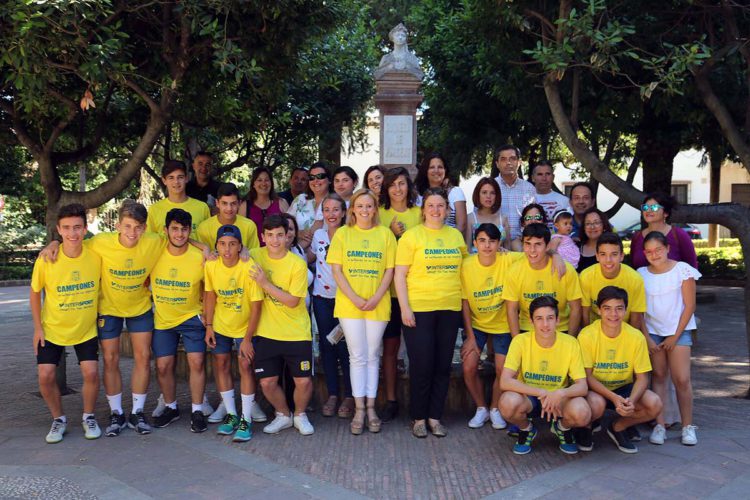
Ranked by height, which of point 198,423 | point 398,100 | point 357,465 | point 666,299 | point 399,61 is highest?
Answer: point 399,61

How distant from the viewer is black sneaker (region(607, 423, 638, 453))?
15.8 feet

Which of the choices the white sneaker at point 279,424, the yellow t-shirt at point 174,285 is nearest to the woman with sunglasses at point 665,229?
the white sneaker at point 279,424

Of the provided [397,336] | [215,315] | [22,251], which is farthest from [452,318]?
[22,251]

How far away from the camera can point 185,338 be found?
213 inches

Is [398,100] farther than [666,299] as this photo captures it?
Yes

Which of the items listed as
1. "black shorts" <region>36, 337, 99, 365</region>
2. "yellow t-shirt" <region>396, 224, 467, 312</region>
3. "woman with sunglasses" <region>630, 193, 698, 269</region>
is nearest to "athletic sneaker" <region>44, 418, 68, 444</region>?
"black shorts" <region>36, 337, 99, 365</region>

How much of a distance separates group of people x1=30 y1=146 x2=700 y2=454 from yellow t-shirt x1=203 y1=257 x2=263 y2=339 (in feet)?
0.04

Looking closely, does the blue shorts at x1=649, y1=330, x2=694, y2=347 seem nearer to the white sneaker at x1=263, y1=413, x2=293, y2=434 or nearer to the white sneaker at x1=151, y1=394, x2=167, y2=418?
the white sneaker at x1=263, y1=413, x2=293, y2=434

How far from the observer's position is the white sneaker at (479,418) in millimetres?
5406

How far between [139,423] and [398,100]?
17.6ft

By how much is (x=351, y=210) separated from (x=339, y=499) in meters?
2.16

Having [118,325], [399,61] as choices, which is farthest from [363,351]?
[399,61]

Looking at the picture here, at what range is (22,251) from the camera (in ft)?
76.7

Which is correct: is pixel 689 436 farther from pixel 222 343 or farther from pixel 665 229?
pixel 222 343
